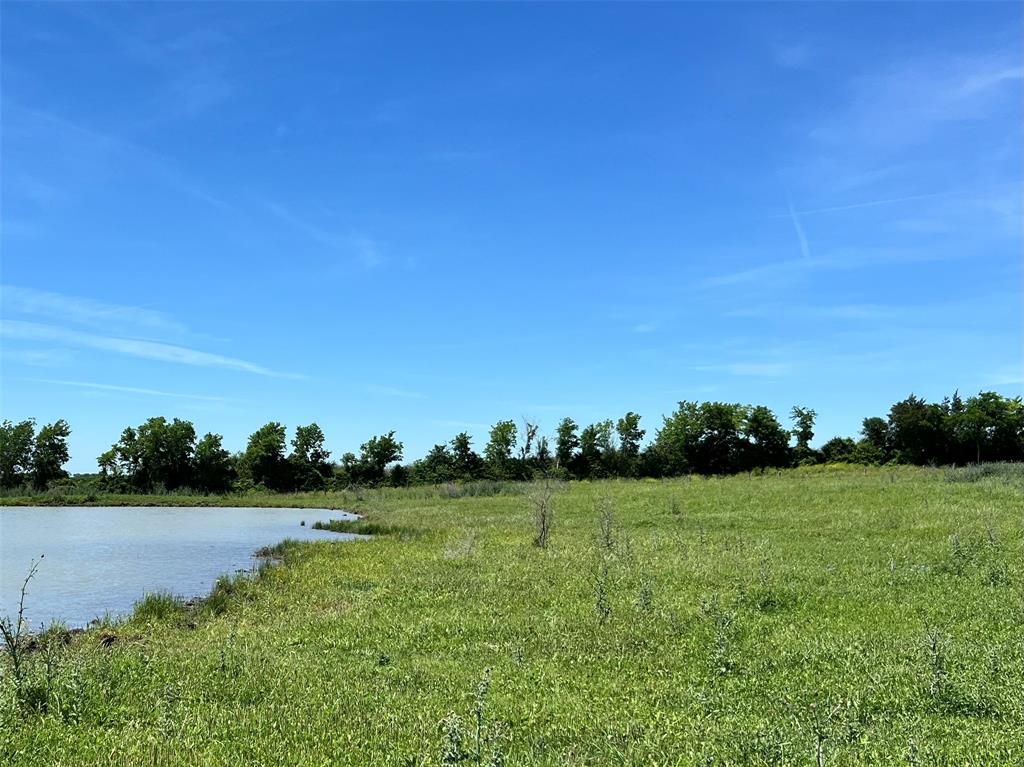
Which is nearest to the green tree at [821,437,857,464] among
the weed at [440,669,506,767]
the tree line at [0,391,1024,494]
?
the tree line at [0,391,1024,494]

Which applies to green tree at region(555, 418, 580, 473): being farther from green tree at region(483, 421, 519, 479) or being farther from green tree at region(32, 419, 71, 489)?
green tree at region(32, 419, 71, 489)

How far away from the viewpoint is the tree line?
79125 millimetres

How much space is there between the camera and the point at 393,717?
7.96 meters

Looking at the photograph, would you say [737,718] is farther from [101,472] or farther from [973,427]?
[101,472]

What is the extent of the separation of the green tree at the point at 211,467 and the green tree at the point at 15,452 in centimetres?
1802

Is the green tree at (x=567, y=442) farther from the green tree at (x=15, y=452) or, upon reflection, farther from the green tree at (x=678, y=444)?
the green tree at (x=15, y=452)

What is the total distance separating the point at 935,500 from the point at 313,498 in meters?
60.3

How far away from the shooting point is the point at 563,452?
295 feet

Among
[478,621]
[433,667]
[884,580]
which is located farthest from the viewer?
[884,580]

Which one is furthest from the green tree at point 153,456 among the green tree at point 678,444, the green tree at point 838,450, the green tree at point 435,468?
the green tree at point 838,450

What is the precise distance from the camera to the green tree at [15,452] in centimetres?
7983

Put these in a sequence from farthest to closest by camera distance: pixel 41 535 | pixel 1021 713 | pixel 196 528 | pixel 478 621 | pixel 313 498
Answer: pixel 313 498 → pixel 196 528 → pixel 41 535 → pixel 478 621 → pixel 1021 713

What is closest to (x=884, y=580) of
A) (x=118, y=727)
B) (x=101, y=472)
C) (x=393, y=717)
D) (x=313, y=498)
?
(x=393, y=717)

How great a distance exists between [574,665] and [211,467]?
90.1 m
